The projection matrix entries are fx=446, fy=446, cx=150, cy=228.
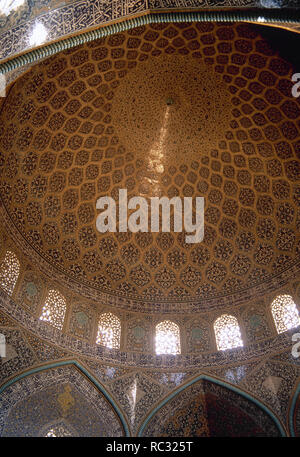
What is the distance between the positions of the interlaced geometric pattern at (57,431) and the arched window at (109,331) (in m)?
2.45

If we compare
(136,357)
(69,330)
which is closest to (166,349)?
(136,357)

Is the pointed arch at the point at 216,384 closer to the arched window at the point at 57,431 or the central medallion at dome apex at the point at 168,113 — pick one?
the arched window at the point at 57,431

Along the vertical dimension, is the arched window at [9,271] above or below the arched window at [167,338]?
above

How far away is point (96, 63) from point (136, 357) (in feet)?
27.6

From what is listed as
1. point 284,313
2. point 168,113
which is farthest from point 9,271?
point 284,313

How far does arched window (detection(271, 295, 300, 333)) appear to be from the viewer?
1206 cm

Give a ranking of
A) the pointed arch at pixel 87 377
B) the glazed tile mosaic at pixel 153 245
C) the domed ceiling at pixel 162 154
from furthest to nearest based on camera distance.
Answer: the domed ceiling at pixel 162 154, the glazed tile mosaic at pixel 153 245, the pointed arch at pixel 87 377

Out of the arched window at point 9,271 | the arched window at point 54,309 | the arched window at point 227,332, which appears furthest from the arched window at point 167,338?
the arched window at point 9,271

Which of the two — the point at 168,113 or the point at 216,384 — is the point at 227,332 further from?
the point at 168,113

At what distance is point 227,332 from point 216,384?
1.75 m

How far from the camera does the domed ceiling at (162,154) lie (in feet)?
41.5

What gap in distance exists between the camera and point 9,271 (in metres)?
11.8

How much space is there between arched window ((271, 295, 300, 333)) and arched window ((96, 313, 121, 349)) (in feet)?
14.7

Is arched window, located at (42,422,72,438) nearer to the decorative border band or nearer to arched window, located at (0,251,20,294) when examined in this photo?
arched window, located at (0,251,20,294)
